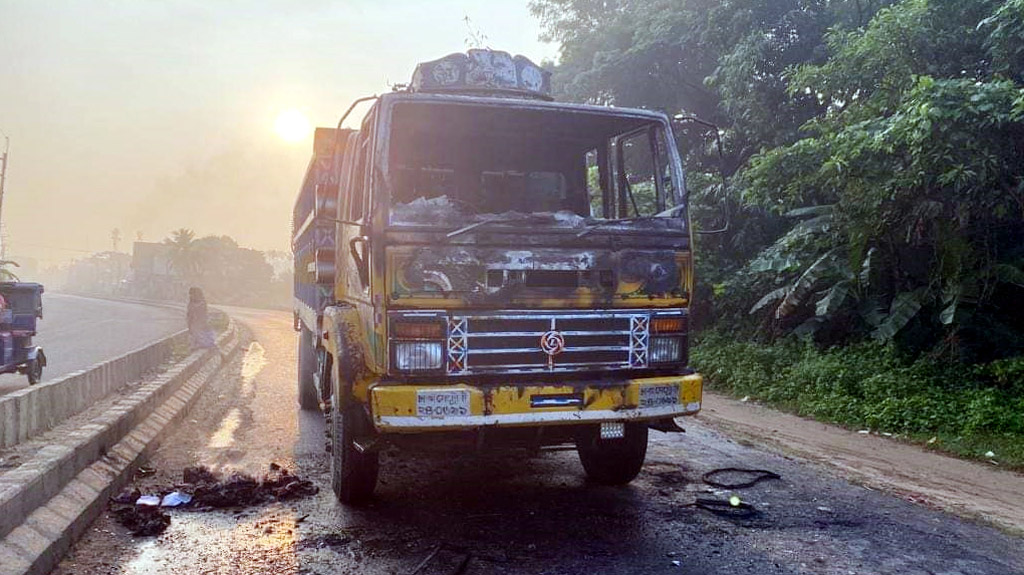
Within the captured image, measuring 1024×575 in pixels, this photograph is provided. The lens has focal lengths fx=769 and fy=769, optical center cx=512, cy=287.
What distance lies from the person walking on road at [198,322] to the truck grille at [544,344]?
495 inches

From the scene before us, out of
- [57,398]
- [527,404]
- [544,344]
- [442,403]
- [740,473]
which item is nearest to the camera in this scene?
[442,403]

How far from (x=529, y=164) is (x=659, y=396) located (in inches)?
76.9

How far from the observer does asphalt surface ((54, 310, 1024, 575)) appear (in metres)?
4.11

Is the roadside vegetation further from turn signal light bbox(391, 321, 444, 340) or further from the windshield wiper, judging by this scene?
turn signal light bbox(391, 321, 444, 340)

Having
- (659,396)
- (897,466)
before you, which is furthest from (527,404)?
(897,466)

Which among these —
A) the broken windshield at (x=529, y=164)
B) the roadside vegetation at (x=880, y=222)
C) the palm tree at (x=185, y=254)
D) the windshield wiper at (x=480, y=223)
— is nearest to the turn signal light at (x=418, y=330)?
the windshield wiper at (x=480, y=223)

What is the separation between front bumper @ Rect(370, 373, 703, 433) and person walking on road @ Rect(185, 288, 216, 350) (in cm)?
1254

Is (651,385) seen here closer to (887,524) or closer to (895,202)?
(887,524)

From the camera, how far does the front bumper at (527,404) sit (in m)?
4.21

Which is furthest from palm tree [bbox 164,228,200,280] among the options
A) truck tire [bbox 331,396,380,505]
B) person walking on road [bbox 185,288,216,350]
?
truck tire [bbox 331,396,380,505]

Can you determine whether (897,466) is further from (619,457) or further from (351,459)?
(351,459)

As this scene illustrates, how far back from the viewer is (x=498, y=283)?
176 inches

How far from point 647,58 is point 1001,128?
10.3 metres

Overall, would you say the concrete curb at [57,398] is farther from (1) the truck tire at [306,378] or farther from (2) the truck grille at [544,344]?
(2) the truck grille at [544,344]
